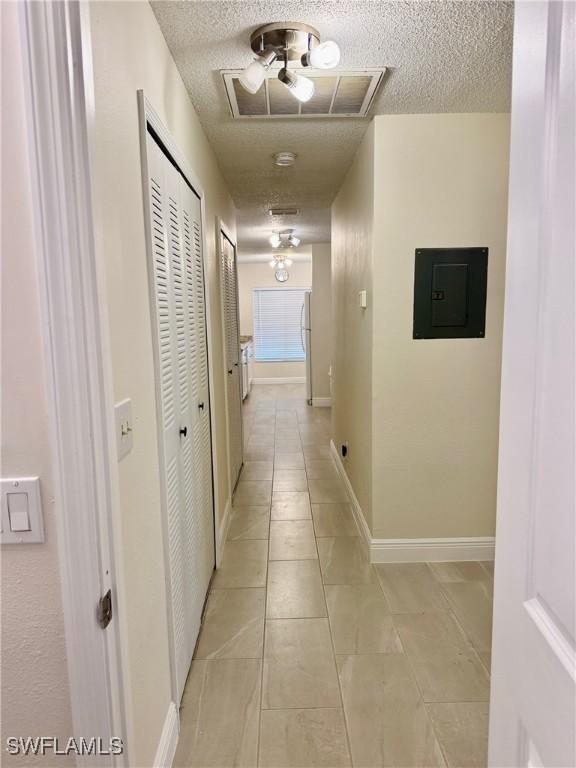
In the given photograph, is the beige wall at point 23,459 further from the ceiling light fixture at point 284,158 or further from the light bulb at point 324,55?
the ceiling light fixture at point 284,158

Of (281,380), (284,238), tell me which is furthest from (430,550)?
(281,380)

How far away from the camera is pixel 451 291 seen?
7.93ft

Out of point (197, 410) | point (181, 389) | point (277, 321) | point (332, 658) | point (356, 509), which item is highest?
point (277, 321)

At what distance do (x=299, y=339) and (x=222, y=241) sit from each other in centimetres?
575

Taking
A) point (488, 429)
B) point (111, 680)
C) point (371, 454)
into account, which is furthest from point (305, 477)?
point (111, 680)

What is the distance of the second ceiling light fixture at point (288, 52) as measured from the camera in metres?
1.50

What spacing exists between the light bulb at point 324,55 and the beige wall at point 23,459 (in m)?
1.09

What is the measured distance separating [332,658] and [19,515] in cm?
159

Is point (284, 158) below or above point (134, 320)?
above

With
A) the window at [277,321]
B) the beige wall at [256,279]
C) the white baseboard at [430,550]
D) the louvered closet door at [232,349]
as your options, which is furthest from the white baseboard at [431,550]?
the beige wall at [256,279]

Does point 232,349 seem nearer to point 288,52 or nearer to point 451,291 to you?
point 451,291

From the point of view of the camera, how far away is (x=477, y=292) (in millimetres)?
2420

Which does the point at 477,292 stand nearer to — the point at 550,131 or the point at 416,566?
the point at 416,566

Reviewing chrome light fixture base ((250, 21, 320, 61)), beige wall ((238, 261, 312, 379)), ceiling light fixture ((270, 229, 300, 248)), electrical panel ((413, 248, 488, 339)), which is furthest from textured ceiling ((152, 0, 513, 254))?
beige wall ((238, 261, 312, 379))
